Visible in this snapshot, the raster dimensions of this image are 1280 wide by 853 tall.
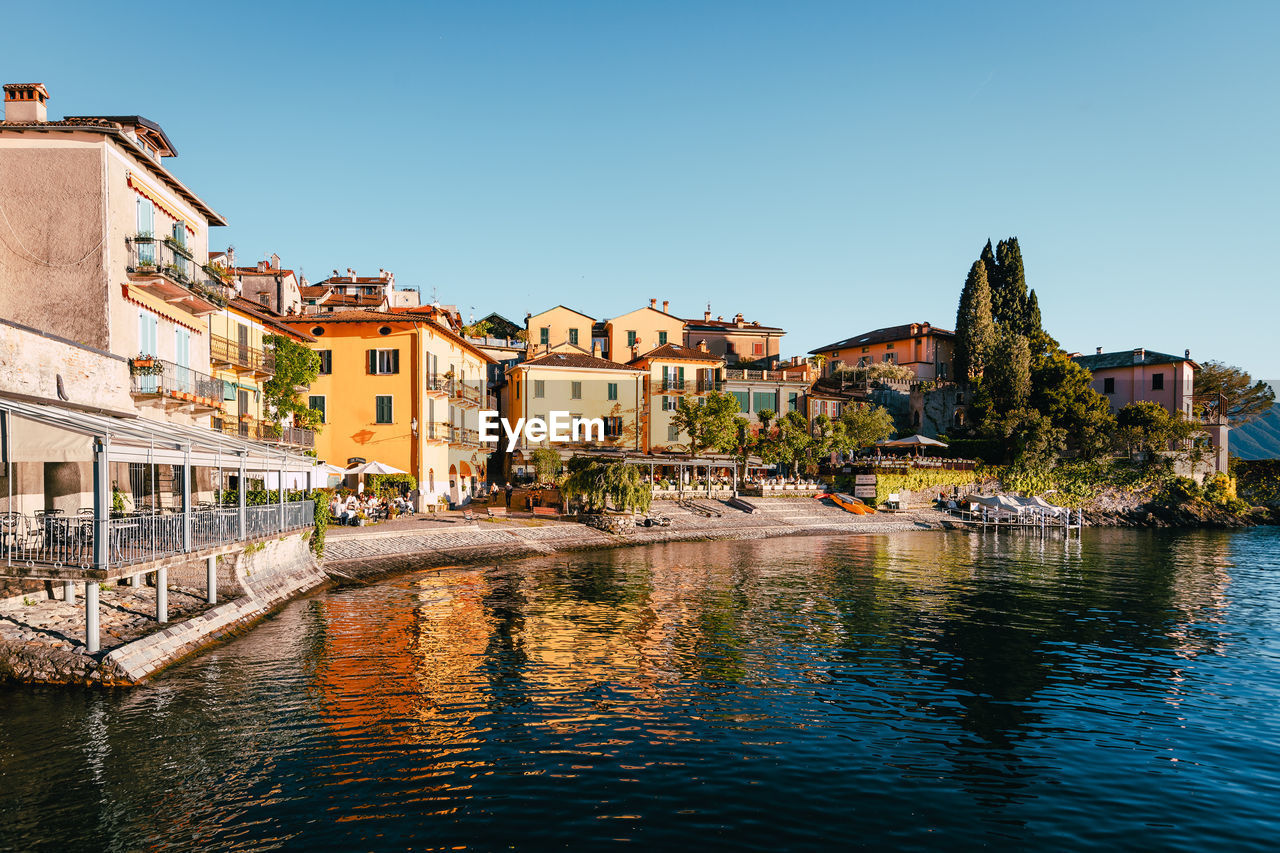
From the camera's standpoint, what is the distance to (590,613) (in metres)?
24.5

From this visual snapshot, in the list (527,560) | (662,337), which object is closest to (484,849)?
(527,560)

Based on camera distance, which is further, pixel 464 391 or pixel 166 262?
pixel 464 391

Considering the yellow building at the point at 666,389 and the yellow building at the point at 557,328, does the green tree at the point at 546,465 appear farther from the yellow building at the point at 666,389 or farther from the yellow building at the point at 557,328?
the yellow building at the point at 557,328

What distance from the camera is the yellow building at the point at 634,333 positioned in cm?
7500

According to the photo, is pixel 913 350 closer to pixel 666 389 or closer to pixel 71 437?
pixel 666 389

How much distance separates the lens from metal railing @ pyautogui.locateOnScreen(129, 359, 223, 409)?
27031 millimetres

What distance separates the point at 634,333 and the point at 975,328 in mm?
34074

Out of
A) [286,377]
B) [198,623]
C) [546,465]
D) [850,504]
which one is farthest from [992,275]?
[198,623]

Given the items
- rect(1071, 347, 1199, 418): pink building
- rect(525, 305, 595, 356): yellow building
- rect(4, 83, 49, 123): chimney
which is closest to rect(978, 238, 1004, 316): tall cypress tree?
rect(1071, 347, 1199, 418): pink building

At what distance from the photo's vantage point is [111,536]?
16.7m

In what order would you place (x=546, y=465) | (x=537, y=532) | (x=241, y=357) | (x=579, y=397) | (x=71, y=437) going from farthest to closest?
(x=579, y=397) → (x=546, y=465) → (x=537, y=532) → (x=241, y=357) → (x=71, y=437)

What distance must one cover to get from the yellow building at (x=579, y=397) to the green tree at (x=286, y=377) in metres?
21.0

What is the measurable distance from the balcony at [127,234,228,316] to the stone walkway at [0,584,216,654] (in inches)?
490

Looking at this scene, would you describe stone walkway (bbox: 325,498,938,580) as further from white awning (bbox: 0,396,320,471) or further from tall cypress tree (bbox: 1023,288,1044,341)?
tall cypress tree (bbox: 1023,288,1044,341)
